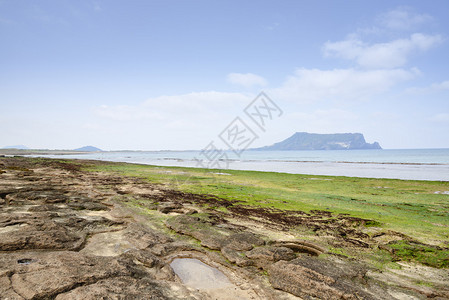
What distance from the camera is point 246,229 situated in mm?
10461

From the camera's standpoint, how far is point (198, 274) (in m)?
6.82

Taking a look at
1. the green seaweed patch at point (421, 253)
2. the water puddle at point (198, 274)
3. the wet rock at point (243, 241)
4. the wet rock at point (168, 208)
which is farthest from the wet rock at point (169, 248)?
the green seaweed patch at point (421, 253)

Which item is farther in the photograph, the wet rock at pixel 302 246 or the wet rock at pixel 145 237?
the wet rock at pixel 302 246

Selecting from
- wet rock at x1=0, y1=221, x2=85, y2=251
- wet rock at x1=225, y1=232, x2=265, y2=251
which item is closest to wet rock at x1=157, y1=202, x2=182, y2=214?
wet rock at x1=0, y1=221, x2=85, y2=251

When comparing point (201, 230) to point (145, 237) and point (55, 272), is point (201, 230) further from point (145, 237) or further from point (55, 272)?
point (55, 272)

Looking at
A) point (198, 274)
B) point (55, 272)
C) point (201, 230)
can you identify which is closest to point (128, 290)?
point (55, 272)

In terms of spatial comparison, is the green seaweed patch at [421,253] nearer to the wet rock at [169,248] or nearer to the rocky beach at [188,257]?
the rocky beach at [188,257]

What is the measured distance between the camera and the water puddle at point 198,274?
6.27 meters

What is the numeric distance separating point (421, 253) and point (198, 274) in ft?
26.0

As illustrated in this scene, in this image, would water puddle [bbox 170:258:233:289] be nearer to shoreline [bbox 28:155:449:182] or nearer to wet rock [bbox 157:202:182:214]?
wet rock [bbox 157:202:182:214]

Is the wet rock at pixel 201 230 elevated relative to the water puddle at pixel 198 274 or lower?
elevated

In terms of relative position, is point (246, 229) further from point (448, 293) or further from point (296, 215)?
point (448, 293)

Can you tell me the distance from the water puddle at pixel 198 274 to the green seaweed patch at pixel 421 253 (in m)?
6.20

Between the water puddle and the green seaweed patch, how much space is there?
6.20 meters
